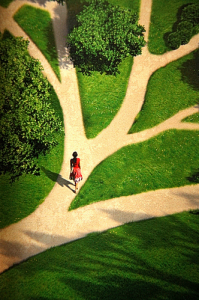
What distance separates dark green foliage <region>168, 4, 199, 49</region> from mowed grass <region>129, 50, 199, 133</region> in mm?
1604

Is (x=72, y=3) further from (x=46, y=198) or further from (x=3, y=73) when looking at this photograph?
(x=46, y=198)

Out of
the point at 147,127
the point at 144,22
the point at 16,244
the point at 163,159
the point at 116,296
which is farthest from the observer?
the point at 144,22

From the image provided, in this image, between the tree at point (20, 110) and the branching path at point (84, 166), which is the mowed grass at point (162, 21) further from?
the tree at point (20, 110)

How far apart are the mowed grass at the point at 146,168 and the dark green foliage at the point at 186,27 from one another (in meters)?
5.84

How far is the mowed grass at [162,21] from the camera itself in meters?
17.0

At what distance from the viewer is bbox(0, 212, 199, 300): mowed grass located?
33.1 feet

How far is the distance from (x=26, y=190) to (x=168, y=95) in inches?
379

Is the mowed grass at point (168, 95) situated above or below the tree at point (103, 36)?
below

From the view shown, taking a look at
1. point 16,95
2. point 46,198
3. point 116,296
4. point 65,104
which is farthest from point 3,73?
point 116,296

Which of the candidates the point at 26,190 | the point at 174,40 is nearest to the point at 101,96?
the point at 174,40

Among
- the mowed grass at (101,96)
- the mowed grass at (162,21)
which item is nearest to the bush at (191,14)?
the mowed grass at (162,21)

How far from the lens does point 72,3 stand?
1623cm

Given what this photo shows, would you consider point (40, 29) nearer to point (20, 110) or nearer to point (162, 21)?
point (20, 110)

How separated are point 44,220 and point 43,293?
335cm
